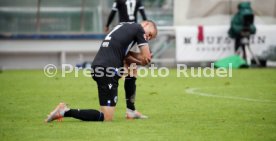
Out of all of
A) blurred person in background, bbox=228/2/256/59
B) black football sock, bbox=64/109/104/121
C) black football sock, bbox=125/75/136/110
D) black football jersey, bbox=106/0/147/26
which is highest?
black football jersey, bbox=106/0/147/26

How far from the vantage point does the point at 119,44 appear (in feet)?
34.8

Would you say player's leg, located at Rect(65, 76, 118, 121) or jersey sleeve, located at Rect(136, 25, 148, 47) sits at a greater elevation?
jersey sleeve, located at Rect(136, 25, 148, 47)

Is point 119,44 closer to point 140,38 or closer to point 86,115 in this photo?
point 140,38

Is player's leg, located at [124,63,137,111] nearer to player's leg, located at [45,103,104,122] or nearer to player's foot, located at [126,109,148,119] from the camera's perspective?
player's foot, located at [126,109,148,119]

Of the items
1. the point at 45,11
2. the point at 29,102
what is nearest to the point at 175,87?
the point at 29,102

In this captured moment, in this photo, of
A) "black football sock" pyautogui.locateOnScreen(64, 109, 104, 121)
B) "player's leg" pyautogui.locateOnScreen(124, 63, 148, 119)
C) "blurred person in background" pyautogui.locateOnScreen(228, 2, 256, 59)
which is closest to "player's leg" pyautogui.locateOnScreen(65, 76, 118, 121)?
"black football sock" pyautogui.locateOnScreen(64, 109, 104, 121)

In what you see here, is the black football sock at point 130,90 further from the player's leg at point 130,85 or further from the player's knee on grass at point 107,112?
the player's knee on grass at point 107,112

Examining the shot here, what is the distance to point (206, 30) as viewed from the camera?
24406mm

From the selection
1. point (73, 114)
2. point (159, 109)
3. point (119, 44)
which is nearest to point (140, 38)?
point (119, 44)

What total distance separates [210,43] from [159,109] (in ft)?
40.3

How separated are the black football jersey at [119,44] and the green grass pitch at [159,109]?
2.74 ft

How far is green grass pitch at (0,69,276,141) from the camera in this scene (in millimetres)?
8984

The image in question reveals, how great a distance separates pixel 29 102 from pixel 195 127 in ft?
14.9

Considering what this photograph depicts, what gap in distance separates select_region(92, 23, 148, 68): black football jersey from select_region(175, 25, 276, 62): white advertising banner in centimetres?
1366
